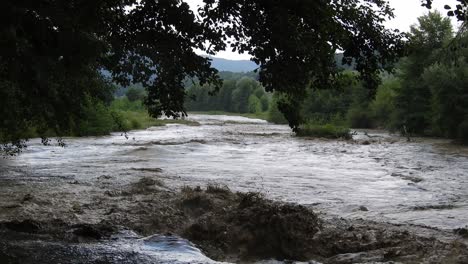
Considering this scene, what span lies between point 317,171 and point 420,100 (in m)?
32.4

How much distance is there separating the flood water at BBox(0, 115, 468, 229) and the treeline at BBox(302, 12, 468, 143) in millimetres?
3704

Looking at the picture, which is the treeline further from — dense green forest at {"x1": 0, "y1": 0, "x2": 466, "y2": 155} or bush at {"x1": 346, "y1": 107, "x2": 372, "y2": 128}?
dense green forest at {"x1": 0, "y1": 0, "x2": 466, "y2": 155}

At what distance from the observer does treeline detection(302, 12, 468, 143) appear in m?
41.2

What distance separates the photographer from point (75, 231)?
10797mm

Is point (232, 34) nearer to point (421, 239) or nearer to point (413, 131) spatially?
point (421, 239)

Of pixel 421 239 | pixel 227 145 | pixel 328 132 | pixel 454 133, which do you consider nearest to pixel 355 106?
pixel 328 132

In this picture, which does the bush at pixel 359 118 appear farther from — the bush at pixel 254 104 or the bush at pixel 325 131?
the bush at pixel 254 104

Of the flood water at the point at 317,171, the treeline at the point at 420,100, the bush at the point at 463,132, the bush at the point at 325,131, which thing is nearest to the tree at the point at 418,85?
the treeline at the point at 420,100

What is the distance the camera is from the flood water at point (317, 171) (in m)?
14.8

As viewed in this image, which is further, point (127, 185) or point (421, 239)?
point (127, 185)

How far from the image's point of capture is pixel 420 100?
5141 centimetres

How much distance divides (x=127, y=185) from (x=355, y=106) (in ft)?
200

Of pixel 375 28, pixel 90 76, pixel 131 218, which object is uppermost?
pixel 375 28

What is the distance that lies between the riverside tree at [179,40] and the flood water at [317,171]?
586cm
